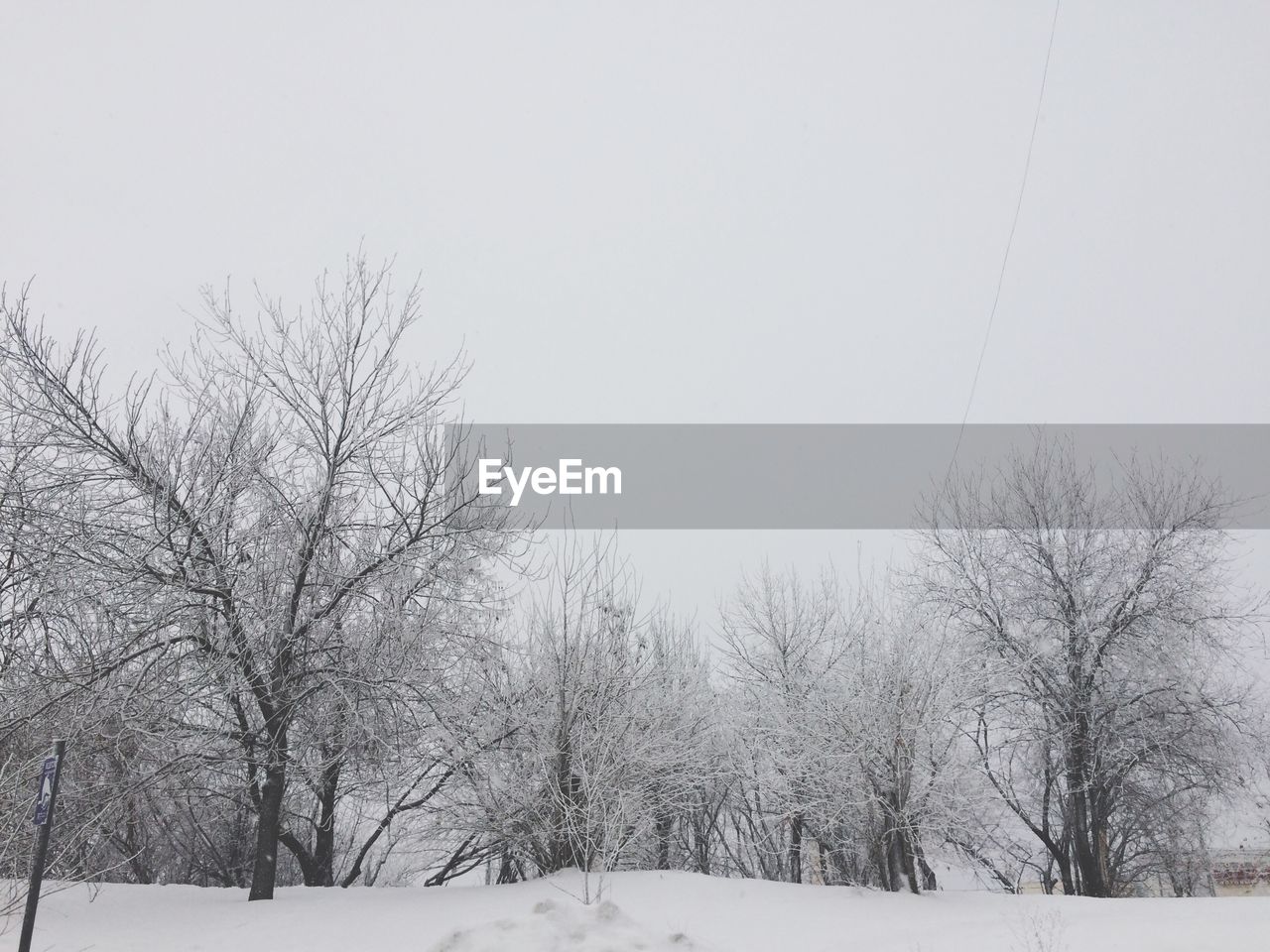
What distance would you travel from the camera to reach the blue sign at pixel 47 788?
568cm

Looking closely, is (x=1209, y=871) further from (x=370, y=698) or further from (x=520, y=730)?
(x=370, y=698)

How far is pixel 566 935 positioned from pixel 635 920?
71 centimetres

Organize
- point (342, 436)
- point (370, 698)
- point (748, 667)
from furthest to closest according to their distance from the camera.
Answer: point (748, 667), point (342, 436), point (370, 698)

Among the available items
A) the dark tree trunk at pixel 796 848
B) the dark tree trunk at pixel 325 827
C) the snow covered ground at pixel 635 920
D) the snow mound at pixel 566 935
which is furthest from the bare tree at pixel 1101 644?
the dark tree trunk at pixel 325 827

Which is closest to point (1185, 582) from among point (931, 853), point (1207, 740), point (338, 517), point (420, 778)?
point (1207, 740)

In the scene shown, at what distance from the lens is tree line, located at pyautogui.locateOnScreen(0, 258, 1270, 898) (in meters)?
9.66

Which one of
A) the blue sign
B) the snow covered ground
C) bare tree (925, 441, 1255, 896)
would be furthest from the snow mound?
bare tree (925, 441, 1255, 896)

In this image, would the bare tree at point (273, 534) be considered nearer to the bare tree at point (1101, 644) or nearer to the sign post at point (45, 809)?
the sign post at point (45, 809)

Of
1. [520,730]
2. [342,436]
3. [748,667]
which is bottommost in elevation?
[520,730]

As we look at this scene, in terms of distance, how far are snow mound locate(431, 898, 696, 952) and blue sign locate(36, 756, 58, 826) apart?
302cm

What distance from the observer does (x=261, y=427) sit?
11961 mm

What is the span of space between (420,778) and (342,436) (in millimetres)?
5304

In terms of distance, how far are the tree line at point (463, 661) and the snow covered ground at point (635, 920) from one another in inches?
35.3

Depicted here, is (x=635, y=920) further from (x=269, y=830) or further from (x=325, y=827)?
(x=325, y=827)
